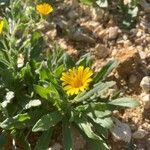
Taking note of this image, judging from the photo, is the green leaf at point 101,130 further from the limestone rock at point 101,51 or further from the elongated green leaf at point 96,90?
the limestone rock at point 101,51

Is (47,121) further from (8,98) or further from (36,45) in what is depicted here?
(36,45)

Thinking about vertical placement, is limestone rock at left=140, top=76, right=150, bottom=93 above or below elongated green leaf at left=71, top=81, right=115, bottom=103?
below

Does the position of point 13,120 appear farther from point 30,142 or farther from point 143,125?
point 143,125

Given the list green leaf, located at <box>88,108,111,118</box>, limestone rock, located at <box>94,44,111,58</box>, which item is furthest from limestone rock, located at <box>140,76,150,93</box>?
green leaf, located at <box>88,108,111,118</box>

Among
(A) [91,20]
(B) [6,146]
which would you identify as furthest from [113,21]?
(B) [6,146]

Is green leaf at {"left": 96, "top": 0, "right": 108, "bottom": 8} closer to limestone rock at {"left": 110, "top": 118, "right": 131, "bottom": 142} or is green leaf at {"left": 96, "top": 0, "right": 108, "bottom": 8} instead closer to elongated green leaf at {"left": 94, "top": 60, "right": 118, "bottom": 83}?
elongated green leaf at {"left": 94, "top": 60, "right": 118, "bottom": 83}

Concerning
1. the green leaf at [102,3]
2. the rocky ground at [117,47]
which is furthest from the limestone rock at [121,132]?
the green leaf at [102,3]

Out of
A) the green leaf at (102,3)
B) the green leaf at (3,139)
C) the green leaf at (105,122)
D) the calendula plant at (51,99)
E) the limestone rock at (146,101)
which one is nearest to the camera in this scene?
the green leaf at (105,122)
